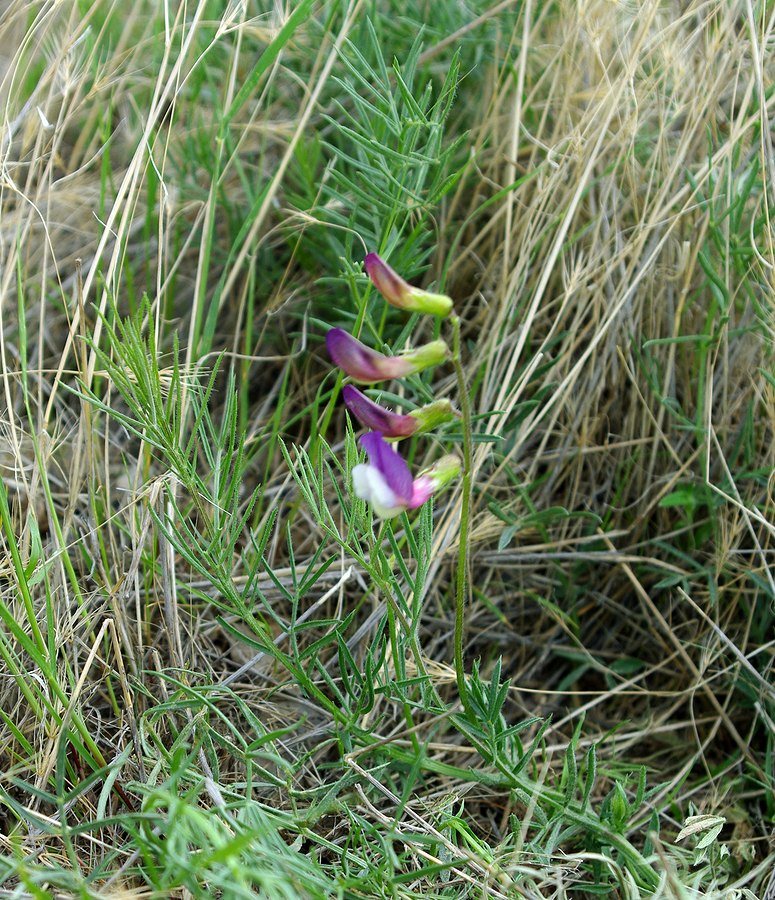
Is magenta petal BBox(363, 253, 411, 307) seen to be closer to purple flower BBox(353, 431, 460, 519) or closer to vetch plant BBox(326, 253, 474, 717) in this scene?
vetch plant BBox(326, 253, 474, 717)

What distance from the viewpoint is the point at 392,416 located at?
1200 millimetres

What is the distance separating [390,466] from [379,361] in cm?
13

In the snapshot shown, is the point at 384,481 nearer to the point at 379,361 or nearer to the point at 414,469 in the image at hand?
the point at 379,361

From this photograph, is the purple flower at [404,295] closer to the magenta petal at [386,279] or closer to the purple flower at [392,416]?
the magenta petal at [386,279]

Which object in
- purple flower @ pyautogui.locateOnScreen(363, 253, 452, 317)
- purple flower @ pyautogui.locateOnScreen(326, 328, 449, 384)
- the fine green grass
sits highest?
Answer: purple flower @ pyautogui.locateOnScreen(363, 253, 452, 317)

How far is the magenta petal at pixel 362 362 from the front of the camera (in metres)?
1.17

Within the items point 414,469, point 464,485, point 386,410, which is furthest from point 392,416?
point 414,469

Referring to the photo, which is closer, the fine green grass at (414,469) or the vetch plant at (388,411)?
the vetch plant at (388,411)

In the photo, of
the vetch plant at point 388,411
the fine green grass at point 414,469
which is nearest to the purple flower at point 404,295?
the vetch plant at point 388,411

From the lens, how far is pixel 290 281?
7.00 feet

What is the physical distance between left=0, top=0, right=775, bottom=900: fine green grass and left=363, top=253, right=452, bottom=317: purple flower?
0.33 ft

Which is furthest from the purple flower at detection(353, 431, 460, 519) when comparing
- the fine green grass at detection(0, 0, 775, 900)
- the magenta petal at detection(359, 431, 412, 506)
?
the fine green grass at detection(0, 0, 775, 900)

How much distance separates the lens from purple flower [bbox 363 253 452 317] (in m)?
1.18

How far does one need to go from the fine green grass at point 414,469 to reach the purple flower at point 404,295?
0.33 ft
